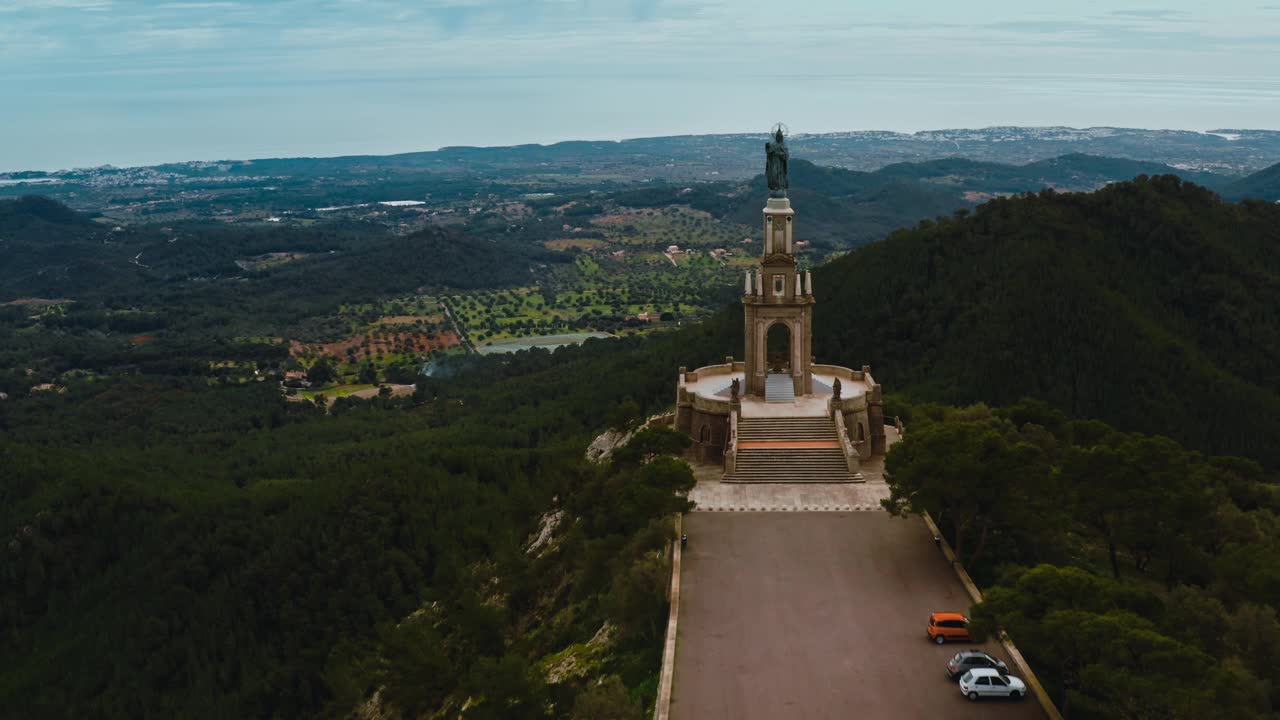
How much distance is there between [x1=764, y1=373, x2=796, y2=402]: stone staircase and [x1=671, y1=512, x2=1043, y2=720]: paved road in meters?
11.2

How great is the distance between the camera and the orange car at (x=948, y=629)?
3347cm

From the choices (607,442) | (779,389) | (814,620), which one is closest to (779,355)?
(779,389)

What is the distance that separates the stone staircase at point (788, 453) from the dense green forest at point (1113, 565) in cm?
521

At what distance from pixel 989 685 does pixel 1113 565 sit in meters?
13.6

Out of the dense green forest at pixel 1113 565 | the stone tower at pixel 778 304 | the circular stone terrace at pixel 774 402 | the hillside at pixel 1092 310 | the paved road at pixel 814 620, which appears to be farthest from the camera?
the hillside at pixel 1092 310

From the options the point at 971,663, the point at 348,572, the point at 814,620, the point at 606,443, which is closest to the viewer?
the point at 971,663

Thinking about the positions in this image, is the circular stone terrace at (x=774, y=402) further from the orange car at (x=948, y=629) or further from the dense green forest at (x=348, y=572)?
the orange car at (x=948, y=629)

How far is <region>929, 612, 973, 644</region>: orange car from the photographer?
33.5 metres

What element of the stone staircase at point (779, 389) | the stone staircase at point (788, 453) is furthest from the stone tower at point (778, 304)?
the stone staircase at point (788, 453)

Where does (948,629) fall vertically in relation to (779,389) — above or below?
below

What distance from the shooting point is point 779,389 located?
186ft

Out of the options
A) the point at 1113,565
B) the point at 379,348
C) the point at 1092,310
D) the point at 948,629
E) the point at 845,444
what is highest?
the point at 845,444

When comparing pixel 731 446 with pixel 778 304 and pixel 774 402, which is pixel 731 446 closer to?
pixel 774 402

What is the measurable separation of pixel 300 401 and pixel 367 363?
2465 centimetres
